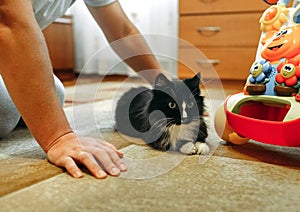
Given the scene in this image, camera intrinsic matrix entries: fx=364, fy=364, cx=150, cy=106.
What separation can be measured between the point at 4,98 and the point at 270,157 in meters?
Result: 0.75

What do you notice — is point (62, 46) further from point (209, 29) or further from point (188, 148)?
point (188, 148)

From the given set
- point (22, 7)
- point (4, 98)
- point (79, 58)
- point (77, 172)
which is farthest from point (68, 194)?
point (79, 58)

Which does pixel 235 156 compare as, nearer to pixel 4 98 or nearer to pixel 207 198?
pixel 207 198

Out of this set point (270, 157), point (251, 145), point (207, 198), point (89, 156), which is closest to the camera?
point (207, 198)

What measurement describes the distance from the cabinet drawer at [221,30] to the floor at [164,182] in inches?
54.1

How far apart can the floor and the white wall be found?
157 cm

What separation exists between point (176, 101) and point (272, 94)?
23 cm

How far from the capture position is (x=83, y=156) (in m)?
0.73

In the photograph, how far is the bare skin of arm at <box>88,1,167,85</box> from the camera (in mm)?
1188

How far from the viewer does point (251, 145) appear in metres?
0.99

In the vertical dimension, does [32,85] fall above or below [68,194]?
above

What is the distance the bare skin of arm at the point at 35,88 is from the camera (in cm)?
74

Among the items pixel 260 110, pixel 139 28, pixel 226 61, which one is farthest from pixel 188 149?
pixel 139 28

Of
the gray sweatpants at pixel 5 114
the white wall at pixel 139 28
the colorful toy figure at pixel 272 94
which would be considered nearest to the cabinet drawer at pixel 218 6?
the white wall at pixel 139 28
